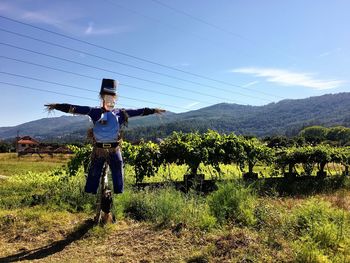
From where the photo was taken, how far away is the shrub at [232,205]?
541cm

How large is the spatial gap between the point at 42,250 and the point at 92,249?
0.65 m

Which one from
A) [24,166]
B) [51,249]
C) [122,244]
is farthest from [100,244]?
[24,166]

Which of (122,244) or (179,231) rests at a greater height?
(179,231)

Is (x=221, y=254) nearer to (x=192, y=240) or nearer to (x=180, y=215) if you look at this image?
(x=192, y=240)

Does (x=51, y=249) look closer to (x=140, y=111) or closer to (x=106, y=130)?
(x=106, y=130)

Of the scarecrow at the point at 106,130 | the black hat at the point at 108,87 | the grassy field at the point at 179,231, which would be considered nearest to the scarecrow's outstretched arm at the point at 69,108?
the scarecrow at the point at 106,130

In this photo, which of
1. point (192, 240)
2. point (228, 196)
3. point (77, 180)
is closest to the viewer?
point (192, 240)

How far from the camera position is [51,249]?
5004 mm

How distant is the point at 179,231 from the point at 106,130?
1752mm

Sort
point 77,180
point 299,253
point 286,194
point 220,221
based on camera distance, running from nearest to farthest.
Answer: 1. point 299,253
2. point 220,221
3. point 77,180
4. point 286,194

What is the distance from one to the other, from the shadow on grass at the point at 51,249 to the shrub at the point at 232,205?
6.06 feet

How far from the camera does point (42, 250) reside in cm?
498

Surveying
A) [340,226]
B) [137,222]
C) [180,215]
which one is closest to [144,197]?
[137,222]

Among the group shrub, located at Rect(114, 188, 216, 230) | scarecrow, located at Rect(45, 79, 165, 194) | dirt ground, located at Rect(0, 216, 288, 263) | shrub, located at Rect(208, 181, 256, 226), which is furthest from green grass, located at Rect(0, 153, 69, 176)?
shrub, located at Rect(208, 181, 256, 226)
